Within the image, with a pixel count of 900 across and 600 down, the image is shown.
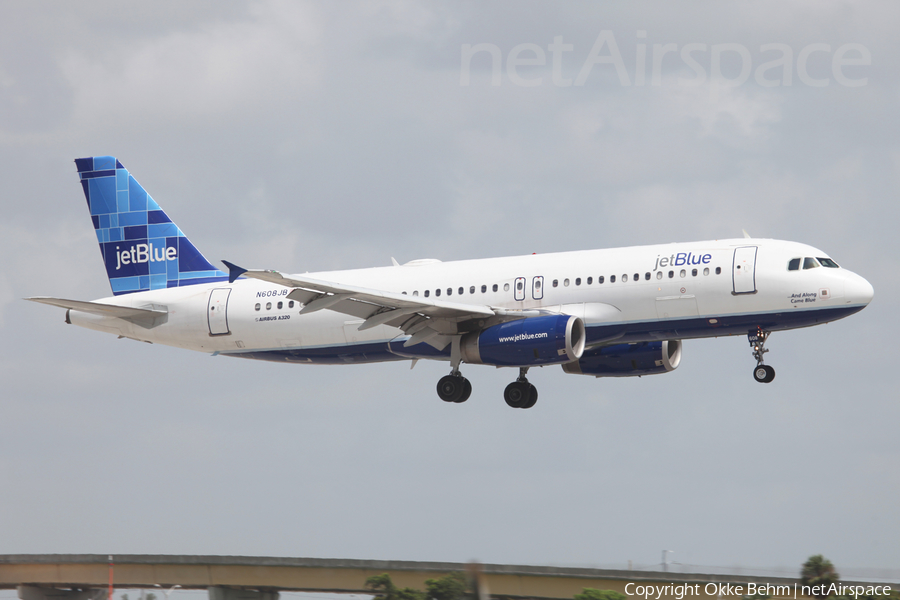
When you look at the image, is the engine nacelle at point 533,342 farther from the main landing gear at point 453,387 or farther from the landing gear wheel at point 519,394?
the landing gear wheel at point 519,394

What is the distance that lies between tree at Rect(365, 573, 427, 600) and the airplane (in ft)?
54.8

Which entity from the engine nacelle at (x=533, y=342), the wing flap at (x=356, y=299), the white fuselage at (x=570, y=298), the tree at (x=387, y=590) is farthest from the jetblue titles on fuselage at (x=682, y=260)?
the tree at (x=387, y=590)

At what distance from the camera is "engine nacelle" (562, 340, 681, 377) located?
153 feet

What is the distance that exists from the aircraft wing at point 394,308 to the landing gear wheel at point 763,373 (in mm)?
8102

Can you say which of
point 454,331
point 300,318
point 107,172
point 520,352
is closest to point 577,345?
point 520,352

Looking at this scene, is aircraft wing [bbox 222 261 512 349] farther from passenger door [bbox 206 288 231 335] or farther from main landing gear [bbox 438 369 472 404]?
passenger door [bbox 206 288 231 335]

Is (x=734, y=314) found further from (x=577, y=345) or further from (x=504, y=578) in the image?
(x=504, y=578)

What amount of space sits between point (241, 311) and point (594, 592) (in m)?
21.4

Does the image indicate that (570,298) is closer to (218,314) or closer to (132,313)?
(218,314)

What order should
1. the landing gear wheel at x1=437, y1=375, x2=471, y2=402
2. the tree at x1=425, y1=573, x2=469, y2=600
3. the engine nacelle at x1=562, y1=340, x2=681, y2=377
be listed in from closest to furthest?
1. the landing gear wheel at x1=437, y1=375, x2=471, y2=402
2. the engine nacelle at x1=562, y1=340, x2=681, y2=377
3. the tree at x1=425, y1=573, x2=469, y2=600

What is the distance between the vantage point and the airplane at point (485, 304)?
40.0m

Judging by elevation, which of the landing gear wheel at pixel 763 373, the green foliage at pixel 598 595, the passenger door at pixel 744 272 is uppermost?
the passenger door at pixel 744 272

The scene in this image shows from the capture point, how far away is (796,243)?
40719 millimetres

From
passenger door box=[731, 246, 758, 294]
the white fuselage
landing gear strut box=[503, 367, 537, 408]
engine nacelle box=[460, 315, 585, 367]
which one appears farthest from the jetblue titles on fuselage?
landing gear strut box=[503, 367, 537, 408]
